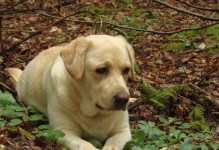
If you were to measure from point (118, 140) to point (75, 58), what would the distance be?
35.4 inches

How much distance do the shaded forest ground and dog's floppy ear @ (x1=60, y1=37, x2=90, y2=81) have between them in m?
0.72

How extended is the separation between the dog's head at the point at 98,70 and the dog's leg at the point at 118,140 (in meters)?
0.32

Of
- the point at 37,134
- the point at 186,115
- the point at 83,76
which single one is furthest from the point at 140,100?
the point at 37,134

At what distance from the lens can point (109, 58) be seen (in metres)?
4.46

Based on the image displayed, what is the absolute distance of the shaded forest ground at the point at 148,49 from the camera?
18.9 feet

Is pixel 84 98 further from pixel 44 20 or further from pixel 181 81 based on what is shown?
pixel 44 20

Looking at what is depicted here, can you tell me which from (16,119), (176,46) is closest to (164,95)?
(16,119)

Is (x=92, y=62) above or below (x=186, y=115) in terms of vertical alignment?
above

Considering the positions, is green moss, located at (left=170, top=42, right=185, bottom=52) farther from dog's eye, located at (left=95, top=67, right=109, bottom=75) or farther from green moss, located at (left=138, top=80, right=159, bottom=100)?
dog's eye, located at (left=95, top=67, right=109, bottom=75)

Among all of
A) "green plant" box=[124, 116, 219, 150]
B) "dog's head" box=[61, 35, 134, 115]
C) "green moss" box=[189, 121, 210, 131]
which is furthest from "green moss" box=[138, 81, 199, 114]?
"dog's head" box=[61, 35, 134, 115]

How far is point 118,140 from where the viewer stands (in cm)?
453

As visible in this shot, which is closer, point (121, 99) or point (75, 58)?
point (121, 99)

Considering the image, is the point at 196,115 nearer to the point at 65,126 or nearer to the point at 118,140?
the point at 118,140

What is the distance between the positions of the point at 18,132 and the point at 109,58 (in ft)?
3.66
